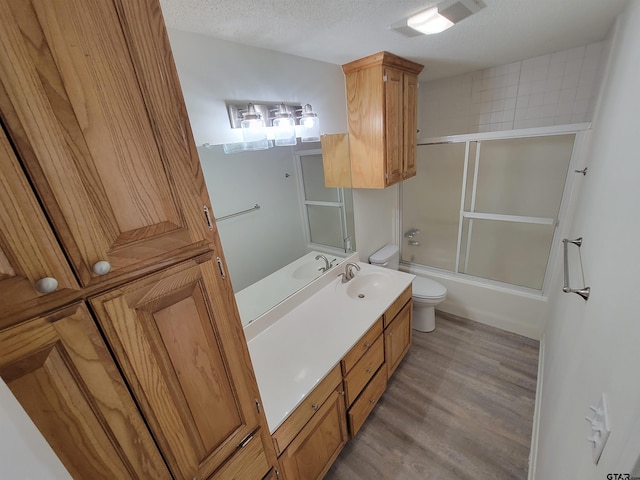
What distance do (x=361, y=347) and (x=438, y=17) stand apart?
5.37 ft

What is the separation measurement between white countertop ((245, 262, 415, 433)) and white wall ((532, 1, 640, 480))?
84 cm

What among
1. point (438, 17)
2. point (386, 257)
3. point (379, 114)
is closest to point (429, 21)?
point (438, 17)

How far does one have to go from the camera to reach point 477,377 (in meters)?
1.97

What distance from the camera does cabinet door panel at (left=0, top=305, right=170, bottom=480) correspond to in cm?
43

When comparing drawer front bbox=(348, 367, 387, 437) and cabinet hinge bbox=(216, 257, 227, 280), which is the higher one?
cabinet hinge bbox=(216, 257, 227, 280)

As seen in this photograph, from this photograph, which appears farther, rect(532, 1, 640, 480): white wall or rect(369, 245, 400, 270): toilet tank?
rect(369, 245, 400, 270): toilet tank

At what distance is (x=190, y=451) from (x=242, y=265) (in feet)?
2.81

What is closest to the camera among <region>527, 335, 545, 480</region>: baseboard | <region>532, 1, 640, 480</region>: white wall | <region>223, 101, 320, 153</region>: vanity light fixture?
<region>532, 1, 640, 480</region>: white wall

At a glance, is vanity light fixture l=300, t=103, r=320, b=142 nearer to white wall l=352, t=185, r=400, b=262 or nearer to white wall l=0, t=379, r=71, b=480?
white wall l=352, t=185, r=400, b=262

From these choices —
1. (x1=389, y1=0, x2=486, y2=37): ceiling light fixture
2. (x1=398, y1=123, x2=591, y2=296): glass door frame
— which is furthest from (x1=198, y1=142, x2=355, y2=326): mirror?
(x1=398, y1=123, x2=591, y2=296): glass door frame

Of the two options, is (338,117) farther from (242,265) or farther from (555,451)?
(555,451)

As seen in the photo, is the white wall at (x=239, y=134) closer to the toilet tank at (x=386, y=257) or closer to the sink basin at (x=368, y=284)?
the sink basin at (x=368, y=284)

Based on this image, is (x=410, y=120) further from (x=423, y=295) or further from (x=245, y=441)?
(x=245, y=441)

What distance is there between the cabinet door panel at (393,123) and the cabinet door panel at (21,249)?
5.75ft
